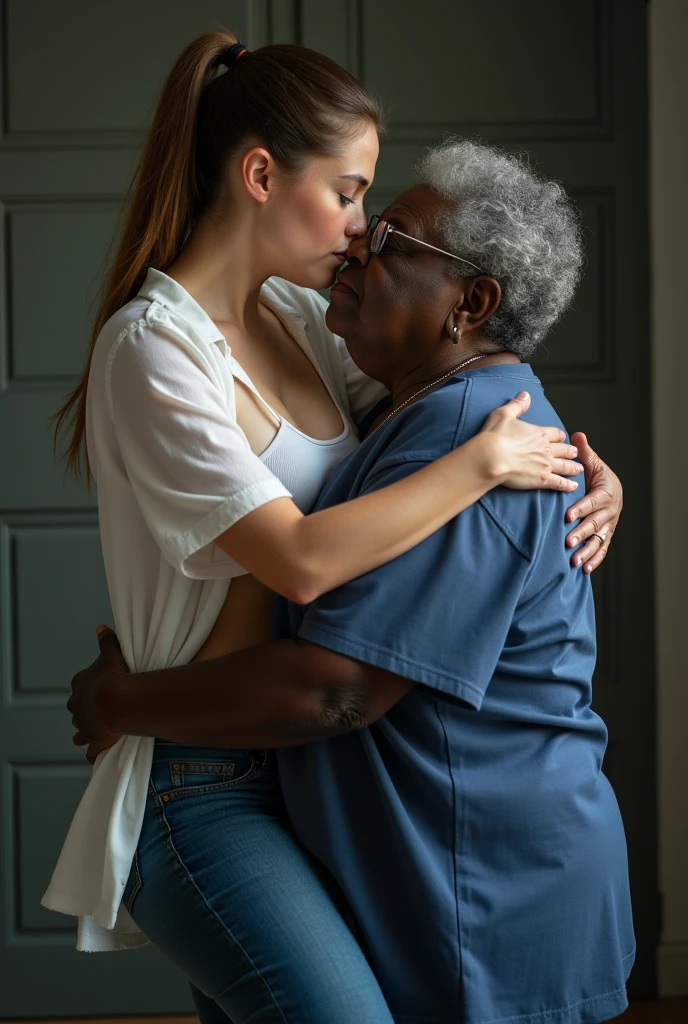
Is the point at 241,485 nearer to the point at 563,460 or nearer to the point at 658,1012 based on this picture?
the point at 563,460

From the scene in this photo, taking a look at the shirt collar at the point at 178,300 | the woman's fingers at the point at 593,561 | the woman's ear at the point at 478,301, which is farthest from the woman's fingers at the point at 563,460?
the shirt collar at the point at 178,300

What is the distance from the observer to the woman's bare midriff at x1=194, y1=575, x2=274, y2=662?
1.39 m

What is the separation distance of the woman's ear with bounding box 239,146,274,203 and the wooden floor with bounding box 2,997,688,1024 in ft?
7.44

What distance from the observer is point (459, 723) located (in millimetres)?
1290

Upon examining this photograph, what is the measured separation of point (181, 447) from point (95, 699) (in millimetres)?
360

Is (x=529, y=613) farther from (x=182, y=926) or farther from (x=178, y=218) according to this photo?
(x=178, y=218)

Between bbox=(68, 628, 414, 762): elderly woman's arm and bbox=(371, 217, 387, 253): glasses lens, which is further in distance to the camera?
bbox=(371, 217, 387, 253): glasses lens

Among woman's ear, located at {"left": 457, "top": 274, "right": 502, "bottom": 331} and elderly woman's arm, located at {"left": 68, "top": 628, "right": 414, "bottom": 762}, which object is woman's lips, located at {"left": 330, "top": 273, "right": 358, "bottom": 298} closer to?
woman's ear, located at {"left": 457, "top": 274, "right": 502, "bottom": 331}

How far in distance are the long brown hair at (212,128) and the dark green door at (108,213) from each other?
1371 millimetres

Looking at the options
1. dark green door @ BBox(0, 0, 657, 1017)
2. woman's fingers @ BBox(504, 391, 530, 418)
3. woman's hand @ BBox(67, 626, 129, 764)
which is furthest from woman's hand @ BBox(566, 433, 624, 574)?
dark green door @ BBox(0, 0, 657, 1017)

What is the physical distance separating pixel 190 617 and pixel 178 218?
1.81ft

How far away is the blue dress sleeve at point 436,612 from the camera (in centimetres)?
120

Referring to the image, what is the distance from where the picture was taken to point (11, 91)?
281 centimetres

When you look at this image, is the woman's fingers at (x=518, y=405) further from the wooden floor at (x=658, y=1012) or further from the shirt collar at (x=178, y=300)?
the wooden floor at (x=658, y=1012)
